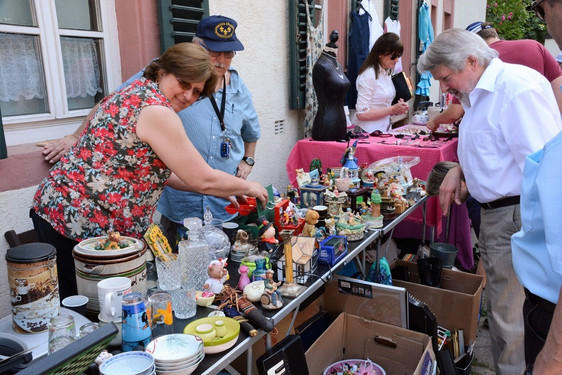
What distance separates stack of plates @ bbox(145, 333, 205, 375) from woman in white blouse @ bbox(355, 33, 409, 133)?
344 centimetres

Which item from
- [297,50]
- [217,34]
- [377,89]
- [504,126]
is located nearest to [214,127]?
[217,34]

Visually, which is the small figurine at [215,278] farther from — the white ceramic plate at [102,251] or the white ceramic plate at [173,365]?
the white ceramic plate at [173,365]

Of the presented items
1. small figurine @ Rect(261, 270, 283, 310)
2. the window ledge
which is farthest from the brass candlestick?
the window ledge

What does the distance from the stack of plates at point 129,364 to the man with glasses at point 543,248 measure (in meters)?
1.00

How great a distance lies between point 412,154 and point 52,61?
2.58 m

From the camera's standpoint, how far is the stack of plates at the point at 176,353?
49.5 inches

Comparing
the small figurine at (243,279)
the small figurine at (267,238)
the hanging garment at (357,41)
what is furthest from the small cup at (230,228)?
the hanging garment at (357,41)

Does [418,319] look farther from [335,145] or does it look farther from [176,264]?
[335,145]

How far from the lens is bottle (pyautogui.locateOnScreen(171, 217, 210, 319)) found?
1554mm

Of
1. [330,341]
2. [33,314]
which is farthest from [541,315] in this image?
[33,314]

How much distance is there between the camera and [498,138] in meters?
2.15

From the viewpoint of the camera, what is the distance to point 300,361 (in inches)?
68.7

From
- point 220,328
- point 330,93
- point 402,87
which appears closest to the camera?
point 220,328

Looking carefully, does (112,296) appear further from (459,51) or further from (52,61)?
(459,51)
